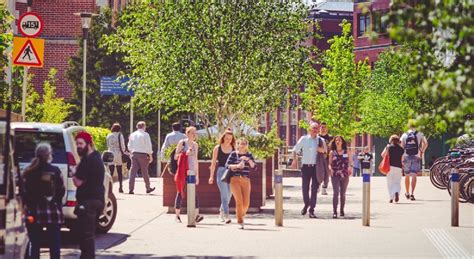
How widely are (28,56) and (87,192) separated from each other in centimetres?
722

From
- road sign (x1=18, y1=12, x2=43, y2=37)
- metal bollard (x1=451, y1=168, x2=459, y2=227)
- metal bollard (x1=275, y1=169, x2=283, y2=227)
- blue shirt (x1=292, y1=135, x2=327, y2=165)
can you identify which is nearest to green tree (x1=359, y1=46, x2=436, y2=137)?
blue shirt (x1=292, y1=135, x2=327, y2=165)

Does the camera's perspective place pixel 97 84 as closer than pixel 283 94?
No

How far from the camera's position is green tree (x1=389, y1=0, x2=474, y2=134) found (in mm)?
8922

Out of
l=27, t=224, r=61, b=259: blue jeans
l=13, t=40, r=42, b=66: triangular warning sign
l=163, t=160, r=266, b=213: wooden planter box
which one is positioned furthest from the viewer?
l=163, t=160, r=266, b=213: wooden planter box

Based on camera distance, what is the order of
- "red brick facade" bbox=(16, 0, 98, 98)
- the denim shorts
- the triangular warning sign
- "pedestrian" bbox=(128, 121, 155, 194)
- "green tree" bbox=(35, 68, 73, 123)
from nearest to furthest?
the triangular warning sign, the denim shorts, "pedestrian" bbox=(128, 121, 155, 194), "green tree" bbox=(35, 68, 73, 123), "red brick facade" bbox=(16, 0, 98, 98)

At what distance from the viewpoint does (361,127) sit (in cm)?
9819

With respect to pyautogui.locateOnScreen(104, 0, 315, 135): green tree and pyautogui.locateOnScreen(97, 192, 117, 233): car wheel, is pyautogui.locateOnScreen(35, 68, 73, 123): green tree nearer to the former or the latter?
pyautogui.locateOnScreen(104, 0, 315, 135): green tree

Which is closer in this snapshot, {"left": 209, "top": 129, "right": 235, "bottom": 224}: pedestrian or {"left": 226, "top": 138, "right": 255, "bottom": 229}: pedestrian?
{"left": 226, "top": 138, "right": 255, "bottom": 229}: pedestrian

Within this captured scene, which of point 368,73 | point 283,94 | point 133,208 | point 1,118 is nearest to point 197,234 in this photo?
point 133,208

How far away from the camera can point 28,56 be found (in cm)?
2056

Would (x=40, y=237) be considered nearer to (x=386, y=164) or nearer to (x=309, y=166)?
(x=309, y=166)

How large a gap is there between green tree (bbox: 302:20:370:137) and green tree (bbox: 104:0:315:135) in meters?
60.8

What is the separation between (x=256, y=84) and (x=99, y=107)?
30.7 metres

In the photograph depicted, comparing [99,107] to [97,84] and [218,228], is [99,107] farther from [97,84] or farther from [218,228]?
[218,228]
